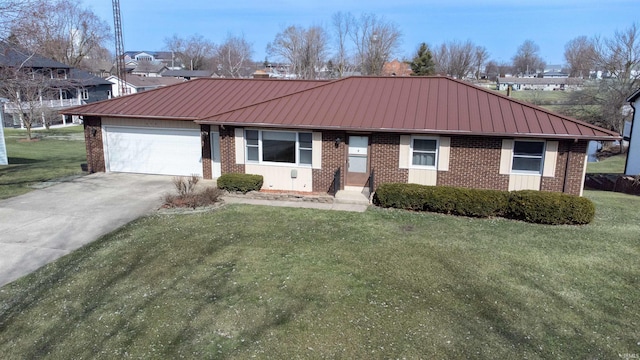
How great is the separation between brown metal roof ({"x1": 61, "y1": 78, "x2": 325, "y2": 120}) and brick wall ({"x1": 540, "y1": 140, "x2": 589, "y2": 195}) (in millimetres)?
10199

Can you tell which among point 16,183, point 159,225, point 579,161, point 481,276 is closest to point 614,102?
point 579,161

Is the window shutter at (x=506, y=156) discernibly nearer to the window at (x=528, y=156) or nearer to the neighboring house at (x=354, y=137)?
the neighboring house at (x=354, y=137)

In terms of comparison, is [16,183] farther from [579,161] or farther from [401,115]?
[579,161]

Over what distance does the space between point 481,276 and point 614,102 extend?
1521 inches

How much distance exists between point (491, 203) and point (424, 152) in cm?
309

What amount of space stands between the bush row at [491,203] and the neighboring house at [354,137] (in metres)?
1.60

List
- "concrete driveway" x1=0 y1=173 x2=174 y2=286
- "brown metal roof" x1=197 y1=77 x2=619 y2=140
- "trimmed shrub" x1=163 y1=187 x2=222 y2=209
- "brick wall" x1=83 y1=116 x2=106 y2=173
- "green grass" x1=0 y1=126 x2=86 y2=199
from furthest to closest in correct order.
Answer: "brick wall" x1=83 y1=116 x2=106 y2=173 → "green grass" x1=0 y1=126 x2=86 y2=199 → "brown metal roof" x1=197 y1=77 x2=619 y2=140 → "trimmed shrub" x1=163 y1=187 x2=222 y2=209 → "concrete driveway" x1=0 y1=173 x2=174 y2=286

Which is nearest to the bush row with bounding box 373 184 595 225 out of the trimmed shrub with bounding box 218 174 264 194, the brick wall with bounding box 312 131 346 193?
the brick wall with bounding box 312 131 346 193

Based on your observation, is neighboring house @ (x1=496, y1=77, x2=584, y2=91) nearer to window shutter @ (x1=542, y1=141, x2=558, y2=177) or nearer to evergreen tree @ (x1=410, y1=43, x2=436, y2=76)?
evergreen tree @ (x1=410, y1=43, x2=436, y2=76)

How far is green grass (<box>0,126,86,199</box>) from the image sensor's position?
61.0 ft

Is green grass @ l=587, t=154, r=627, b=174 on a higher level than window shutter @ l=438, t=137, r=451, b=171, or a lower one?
lower

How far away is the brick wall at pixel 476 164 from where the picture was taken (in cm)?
1520

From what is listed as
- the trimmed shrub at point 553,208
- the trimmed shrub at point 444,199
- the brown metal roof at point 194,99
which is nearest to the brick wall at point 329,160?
the trimmed shrub at point 444,199

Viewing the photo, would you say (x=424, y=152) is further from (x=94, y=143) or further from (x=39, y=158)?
(x=39, y=158)
